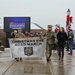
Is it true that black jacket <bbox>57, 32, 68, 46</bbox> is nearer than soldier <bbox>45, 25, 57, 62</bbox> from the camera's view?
No

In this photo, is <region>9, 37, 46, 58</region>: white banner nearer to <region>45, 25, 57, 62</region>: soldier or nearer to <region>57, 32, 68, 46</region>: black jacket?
<region>45, 25, 57, 62</region>: soldier

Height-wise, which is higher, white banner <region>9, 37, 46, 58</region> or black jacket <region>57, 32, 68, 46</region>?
black jacket <region>57, 32, 68, 46</region>

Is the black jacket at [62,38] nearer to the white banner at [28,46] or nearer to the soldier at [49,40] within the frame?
the soldier at [49,40]

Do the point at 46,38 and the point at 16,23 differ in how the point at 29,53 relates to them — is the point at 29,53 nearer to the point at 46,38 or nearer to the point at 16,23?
the point at 46,38

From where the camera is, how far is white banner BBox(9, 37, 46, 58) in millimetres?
17484

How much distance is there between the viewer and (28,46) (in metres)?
17.5

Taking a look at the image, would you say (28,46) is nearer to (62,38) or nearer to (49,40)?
(49,40)

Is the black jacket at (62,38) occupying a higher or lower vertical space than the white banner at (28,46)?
higher

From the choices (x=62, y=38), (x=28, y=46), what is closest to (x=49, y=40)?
(x=28, y=46)

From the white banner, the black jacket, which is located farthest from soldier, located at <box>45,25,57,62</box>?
the black jacket

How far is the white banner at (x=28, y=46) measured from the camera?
17484 millimetres

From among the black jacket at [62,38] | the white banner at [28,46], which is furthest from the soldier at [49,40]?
the black jacket at [62,38]

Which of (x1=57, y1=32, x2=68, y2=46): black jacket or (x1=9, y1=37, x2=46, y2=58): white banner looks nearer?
(x1=9, y1=37, x2=46, y2=58): white banner

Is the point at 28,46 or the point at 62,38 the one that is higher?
the point at 62,38
